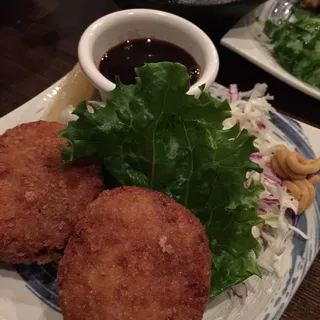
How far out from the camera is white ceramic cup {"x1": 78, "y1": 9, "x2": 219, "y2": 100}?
6.49 feet

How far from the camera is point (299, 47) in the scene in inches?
106

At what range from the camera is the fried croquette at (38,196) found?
5.12ft

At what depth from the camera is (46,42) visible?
115 inches

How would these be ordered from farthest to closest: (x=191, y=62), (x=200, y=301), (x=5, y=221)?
(x=191, y=62) < (x=5, y=221) < (x=200, y=301)

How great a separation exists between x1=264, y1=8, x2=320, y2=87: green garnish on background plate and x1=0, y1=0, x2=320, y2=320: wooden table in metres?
0.11

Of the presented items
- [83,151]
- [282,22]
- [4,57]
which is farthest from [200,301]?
[282,22]

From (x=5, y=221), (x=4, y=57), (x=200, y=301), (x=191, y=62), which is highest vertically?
(x=191, y=62)

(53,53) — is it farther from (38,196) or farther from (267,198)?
(267,198)

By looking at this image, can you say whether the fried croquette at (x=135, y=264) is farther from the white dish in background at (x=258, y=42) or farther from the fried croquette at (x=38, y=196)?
the white dish in background at (x=258, y=42)

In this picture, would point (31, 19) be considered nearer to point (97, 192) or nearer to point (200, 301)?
point (97, 192)

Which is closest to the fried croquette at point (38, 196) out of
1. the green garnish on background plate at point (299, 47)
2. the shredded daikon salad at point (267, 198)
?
the shredded daikon salad at point (267, 198)

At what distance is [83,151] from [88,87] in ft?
2.00

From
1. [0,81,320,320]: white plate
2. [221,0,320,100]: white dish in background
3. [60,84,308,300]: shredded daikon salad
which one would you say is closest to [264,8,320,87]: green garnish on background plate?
[221,0,320,100]: white dish in background

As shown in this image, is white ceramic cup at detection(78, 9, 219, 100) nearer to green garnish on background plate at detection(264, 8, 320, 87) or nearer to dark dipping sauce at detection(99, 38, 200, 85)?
dark dipping sauce at detection(99, 38, 200, 85)
